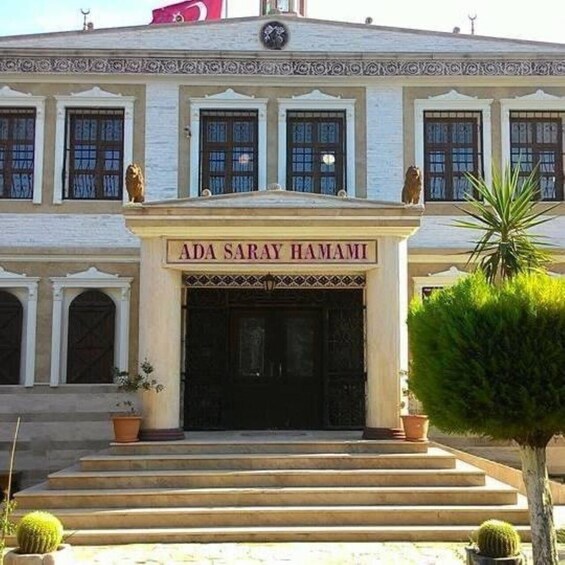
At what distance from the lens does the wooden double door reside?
1521cm

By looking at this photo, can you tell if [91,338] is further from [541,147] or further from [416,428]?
[541,147]

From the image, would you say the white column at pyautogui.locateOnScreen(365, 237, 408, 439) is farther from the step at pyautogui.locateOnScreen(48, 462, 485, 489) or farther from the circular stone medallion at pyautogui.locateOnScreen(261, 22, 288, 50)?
the circular stone medallion at pyautogui.locateOnScreen(261, 22, 288, 50)

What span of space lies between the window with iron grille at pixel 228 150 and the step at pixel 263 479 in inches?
251

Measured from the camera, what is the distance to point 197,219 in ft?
42.6

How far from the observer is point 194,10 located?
67.4 ft

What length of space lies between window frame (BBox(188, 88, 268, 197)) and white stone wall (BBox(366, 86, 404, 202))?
2.03 meters

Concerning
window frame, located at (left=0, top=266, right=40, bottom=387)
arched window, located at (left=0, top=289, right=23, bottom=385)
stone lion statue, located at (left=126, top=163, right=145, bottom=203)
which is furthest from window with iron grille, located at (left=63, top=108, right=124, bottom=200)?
stone lion statue, located at (left=126, top=163, right=145, bottom=203)

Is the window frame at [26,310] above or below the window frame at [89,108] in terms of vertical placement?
below

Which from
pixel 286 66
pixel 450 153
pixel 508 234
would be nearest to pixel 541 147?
pixel 450 153

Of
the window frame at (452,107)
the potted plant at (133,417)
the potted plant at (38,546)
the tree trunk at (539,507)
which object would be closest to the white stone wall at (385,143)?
the window frame at (452,107)

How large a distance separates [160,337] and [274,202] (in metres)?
2.90

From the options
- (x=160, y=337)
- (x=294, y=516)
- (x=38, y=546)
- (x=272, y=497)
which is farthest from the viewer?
(x=160, y=337)

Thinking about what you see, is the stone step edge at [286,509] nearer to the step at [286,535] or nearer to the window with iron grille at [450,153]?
the step at [286,535]

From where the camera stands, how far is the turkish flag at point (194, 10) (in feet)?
66.2
